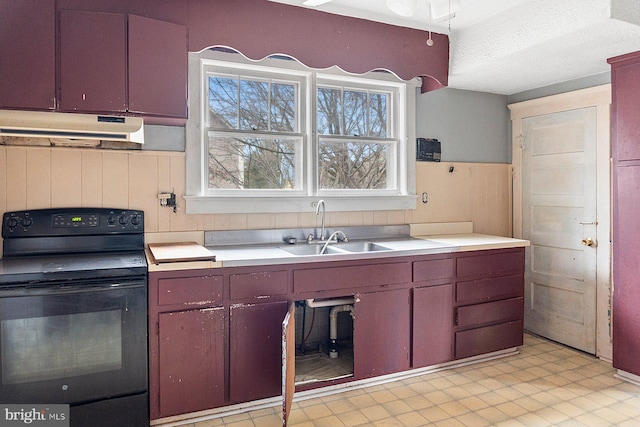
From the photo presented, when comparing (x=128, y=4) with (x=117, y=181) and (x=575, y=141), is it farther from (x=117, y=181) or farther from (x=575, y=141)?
(x=575, y=141)

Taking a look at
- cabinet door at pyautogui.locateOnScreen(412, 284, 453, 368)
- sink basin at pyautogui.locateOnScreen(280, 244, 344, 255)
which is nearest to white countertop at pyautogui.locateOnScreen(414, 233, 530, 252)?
cabinet door at pyautogui.locateOnScreen(412, 284, 453, 368)

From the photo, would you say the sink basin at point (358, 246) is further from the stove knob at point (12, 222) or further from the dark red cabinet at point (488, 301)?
the stove knob at point (12, 222)

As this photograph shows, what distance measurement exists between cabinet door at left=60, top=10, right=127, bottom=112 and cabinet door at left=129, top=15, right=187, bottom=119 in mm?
54

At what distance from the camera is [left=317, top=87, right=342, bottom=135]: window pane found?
11.1 ft

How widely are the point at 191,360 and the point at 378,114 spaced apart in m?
2.34

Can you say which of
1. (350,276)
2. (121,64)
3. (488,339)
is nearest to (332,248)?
(350,276)

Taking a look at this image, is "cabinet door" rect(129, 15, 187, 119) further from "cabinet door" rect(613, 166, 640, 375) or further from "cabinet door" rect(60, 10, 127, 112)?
"cabinet door" rect(613, 166, 640, 375)

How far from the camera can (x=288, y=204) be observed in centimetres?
316

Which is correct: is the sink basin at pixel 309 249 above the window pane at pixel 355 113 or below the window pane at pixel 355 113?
below

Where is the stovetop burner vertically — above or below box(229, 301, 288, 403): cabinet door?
above

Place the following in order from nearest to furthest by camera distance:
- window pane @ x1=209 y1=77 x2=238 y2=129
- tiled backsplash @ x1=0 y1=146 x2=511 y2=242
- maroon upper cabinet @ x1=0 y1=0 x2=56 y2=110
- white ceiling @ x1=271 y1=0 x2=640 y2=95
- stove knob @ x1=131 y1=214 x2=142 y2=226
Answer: maroon upper cabinet @ x1=0 y1=0 x2=56 y2=110
white ceiling @ x1=271 y1=0 x2=640 y2=95
tiled backsplash @ x1=0 y1=146 x2=511 y2=242
stove knob @ x1=131 y1=214 x2=142 y2=226
window pane @ x1=209 y1=77 x2=238 y2=129

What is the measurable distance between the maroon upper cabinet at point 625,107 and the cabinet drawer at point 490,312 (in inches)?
48.7

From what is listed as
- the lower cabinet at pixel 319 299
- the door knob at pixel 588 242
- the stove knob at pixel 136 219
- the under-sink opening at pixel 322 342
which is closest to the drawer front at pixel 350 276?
the lower cabinet at pixel 319 299

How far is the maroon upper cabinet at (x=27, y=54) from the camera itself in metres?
2.16
